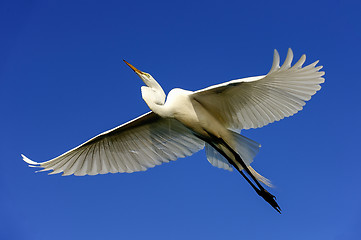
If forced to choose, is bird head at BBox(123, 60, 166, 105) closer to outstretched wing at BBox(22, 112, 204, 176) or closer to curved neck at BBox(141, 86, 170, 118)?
curved neck at BBox(141, 86, 170, 118)

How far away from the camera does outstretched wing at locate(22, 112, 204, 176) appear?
322 inches

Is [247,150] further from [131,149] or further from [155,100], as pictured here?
[131,149]

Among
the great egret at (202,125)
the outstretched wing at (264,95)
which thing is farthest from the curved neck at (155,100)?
the outstretched wing at (264,95)

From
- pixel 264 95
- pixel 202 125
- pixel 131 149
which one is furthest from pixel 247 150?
pixel 131 149

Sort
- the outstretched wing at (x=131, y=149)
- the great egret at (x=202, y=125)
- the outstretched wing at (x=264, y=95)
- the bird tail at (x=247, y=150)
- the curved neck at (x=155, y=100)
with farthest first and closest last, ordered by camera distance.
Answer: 1. the outstretched wing at (x=131, y=149)
2. the bird tail at (x=247, y=150)
3. the curved neck at (x=155, y=100)
4. the great egret at (x=202, y=125)
5. the outstretched wing at (x=264, y=95)

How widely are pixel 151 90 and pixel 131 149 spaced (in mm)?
1758

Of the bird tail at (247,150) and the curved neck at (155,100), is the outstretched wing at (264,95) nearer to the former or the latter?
the bird tail at (247,150)

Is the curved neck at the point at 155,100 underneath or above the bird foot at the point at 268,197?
above

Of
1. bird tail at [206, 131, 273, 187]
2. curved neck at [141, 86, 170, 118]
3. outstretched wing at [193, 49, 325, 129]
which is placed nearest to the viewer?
outstretched wing at [193, 49, 325, 129]

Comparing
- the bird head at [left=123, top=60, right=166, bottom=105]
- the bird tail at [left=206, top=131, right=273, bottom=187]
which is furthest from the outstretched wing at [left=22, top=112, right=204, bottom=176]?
the bird tail at [left=206, top=131, right=273, bottom=187]

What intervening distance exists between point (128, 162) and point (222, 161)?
6.47ft

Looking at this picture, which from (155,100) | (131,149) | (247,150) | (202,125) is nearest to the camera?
(155,100)

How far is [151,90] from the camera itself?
24.1ft

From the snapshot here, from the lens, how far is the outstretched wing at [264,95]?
248 inches
